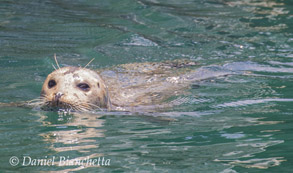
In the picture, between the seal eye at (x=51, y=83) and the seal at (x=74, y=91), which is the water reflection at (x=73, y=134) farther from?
the seal eye at (x=51, y=83)

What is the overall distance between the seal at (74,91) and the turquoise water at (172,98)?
14 centimetres

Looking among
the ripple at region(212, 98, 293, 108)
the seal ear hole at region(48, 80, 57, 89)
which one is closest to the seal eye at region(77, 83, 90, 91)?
the seal ear hole at region(48, 80, 57, 89)

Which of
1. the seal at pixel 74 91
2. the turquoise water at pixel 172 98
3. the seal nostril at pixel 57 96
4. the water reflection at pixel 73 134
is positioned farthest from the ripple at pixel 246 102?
the seal nostril at pixel 57 96

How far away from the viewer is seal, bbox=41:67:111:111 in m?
5.40

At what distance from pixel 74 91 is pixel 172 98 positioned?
1.63 metres

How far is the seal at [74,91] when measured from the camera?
5400mm

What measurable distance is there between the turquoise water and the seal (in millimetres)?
145

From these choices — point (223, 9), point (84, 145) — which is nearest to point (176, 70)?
point (84, 145)

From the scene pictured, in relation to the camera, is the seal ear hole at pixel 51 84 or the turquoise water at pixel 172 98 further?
the seal ear hole at pixel 51 84

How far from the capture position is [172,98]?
676 cm

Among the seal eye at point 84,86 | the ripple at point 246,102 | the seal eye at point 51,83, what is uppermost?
the seal eye at point 51,83
